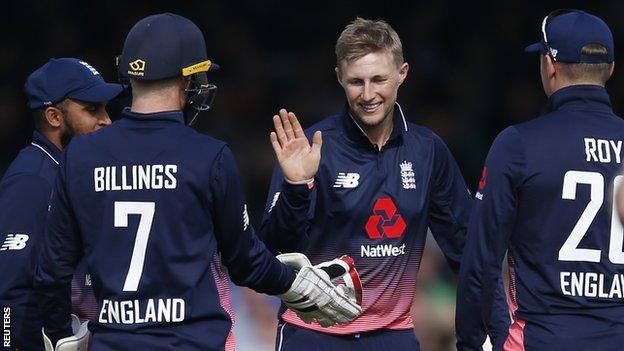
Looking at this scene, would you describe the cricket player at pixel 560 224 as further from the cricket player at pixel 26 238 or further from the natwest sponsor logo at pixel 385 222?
the cricket player at pixel 26 238

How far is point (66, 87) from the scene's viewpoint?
5383mm

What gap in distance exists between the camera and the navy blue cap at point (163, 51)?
14.3ft

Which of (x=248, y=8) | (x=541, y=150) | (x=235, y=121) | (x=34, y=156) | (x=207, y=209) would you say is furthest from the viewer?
(x=248, y=8)

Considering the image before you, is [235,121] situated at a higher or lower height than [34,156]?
lower

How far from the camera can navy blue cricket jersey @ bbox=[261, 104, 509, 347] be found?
5352 millimetres

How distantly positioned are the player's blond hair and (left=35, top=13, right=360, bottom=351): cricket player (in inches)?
43.6

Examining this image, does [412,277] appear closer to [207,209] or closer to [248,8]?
[207,209]

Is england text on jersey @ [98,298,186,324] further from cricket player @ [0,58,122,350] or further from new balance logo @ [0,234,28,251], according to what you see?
new balance logo @ [0,234,28,251]

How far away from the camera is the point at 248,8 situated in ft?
33.9

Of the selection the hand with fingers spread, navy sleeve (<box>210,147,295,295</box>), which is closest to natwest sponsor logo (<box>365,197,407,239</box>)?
the hand with fingers spread

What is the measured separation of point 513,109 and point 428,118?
2.25ft

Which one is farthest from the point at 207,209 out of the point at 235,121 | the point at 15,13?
the point at 15,13

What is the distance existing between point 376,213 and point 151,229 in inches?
54.4

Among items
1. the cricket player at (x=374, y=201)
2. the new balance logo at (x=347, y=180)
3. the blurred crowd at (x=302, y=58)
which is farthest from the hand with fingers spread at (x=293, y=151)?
the blurred crowd at (x=302, y=58)
